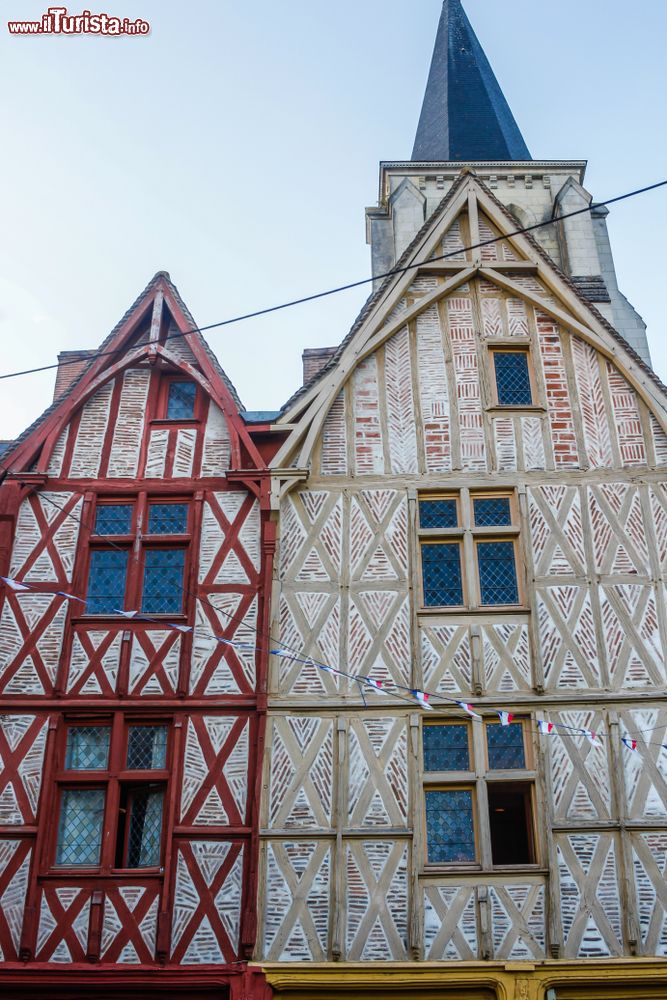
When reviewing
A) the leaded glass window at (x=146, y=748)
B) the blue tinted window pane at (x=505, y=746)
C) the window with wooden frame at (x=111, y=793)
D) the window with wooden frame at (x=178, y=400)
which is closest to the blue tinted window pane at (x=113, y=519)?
the window with wooden frame at (x=178, y=400)

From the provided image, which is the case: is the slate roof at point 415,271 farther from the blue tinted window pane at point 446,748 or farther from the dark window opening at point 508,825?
the dark window opening at point 508,825

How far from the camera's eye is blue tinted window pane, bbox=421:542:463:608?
13.4m

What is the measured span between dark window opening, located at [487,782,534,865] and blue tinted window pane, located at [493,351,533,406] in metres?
4.84

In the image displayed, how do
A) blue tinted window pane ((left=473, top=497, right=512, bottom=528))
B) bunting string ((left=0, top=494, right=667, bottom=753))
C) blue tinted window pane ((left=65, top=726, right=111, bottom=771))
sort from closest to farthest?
bunting string ((left=0, top=494, right=667, bottom=753)) < blue tinted window pane ((left=65, top=726, right=111, bottom=771)) < blue tinted window pane ((left=473, top=497, right=512, bottom=528))

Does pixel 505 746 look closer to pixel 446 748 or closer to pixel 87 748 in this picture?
pixel 446 748

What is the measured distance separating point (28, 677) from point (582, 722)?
6090 millimetres

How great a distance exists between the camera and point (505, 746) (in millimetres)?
12586

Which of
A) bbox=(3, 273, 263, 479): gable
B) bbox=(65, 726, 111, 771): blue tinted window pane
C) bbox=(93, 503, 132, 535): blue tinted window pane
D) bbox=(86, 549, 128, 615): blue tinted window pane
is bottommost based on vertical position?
bbox=(65, 726, 111, 771): blue tinted window pane

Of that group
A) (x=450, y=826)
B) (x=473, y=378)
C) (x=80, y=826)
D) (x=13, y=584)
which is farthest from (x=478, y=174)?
(x=80, y=826)

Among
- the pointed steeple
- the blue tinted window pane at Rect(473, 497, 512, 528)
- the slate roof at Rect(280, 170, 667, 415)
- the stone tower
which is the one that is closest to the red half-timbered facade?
the slate roof at Rect(280, 170, 667, 415)

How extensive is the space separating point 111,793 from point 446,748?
11.9 feet

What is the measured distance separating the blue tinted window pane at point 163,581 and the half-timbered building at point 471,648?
120cm

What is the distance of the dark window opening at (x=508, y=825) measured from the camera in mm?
12594

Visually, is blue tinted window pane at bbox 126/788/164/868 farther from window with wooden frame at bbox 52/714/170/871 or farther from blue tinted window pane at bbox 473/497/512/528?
blue tinted window pane at bbox 473/497/512/528
